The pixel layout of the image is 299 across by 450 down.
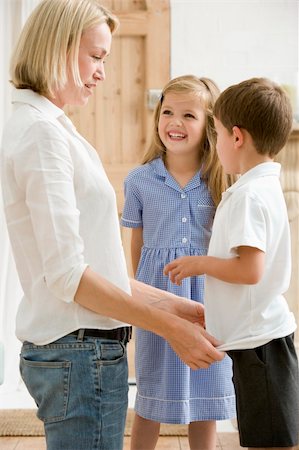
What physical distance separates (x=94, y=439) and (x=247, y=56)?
9.57 ft

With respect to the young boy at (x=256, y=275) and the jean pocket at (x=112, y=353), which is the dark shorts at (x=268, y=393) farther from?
the jean pocket at (x=112, y=353)

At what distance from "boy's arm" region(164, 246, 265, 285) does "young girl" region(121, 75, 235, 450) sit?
602 mm

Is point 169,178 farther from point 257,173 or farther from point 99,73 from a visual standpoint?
point 99,73

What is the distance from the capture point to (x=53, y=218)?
4.35 ft

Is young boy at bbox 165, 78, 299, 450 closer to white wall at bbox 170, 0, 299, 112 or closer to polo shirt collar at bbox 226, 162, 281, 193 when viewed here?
polo shirt collar at bbox 226, 162, 281, 193

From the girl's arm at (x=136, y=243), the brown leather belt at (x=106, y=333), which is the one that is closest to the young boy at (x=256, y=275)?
the brown leather belt at (x=106, y=333)

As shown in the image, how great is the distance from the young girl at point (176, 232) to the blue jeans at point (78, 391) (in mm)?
885

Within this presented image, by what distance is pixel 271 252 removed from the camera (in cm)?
172

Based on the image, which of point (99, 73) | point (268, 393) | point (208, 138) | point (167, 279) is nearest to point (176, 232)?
point (167, 279)

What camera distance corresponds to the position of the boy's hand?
5.61 ft

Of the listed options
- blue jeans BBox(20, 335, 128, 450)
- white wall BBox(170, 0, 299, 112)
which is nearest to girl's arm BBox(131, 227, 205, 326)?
blue jeans BBox(20, 335, 128, 450)

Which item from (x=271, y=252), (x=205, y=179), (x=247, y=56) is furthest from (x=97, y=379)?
(x=247, y=56)

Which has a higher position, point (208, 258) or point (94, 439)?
point (208, 258)

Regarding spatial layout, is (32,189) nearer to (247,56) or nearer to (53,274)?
(53,274)
